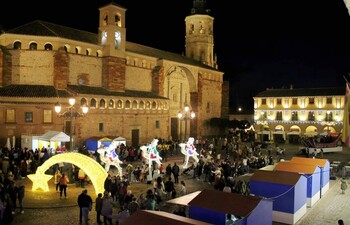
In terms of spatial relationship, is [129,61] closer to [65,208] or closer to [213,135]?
[213,135]

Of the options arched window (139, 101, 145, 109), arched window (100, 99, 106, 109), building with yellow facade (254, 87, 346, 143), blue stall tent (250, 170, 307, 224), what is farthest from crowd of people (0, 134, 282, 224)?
building with yellow facade (254, 87, 346, 143)

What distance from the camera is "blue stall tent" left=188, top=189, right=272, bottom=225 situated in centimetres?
988

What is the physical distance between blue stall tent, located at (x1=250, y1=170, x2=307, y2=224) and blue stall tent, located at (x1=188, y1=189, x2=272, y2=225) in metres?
2.65

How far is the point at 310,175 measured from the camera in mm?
15781

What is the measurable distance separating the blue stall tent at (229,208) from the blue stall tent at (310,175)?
556 centimetres

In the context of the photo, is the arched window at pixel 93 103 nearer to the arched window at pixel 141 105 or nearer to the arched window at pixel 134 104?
the arched window at pixel 134 104

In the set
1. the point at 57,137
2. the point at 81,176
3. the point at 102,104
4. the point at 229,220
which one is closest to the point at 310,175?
the point at 229,220

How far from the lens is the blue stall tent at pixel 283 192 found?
13281mm

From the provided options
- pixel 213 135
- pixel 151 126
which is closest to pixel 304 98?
pixel 213 135

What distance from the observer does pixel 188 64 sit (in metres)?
45.8

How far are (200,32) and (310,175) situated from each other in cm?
4514

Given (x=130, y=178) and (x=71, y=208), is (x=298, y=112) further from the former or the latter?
(x=71, y=208)

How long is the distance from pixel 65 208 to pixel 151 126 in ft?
81.7

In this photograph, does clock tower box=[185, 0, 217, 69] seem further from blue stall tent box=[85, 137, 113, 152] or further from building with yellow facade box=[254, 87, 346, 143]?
blue stall tent box=[85, 137, 113, 152]
